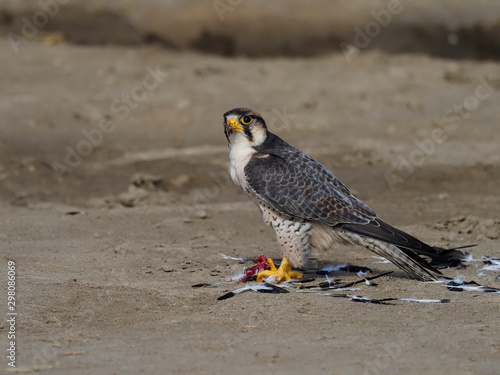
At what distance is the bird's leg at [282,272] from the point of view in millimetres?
5957

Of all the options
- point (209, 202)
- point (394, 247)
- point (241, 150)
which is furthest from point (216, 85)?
point (394, 247)

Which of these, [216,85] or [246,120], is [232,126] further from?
[216,85]

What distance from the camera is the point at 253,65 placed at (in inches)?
551

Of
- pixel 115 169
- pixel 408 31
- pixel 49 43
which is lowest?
pixel 115 169

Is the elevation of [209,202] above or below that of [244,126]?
below

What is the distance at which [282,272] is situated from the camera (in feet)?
19.7

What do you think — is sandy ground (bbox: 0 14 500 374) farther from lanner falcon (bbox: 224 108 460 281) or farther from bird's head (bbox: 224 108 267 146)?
bird's head (bbox: 224 108 267 146)

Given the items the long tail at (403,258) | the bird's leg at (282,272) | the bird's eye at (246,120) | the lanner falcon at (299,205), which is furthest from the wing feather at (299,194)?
the bird's leg at (282,272)

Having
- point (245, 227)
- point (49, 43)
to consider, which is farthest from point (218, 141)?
point (49, 43)

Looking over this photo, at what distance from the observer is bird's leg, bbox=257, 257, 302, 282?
19.5 feet

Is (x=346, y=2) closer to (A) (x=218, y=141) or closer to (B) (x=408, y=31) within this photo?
(B) (x=408, y=31)

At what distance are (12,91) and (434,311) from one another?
8.45 metres

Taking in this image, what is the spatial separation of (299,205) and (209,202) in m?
2.95

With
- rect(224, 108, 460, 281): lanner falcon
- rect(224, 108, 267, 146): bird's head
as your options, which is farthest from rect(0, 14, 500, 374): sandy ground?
rect(224, 108, 267, 146): bird's head
